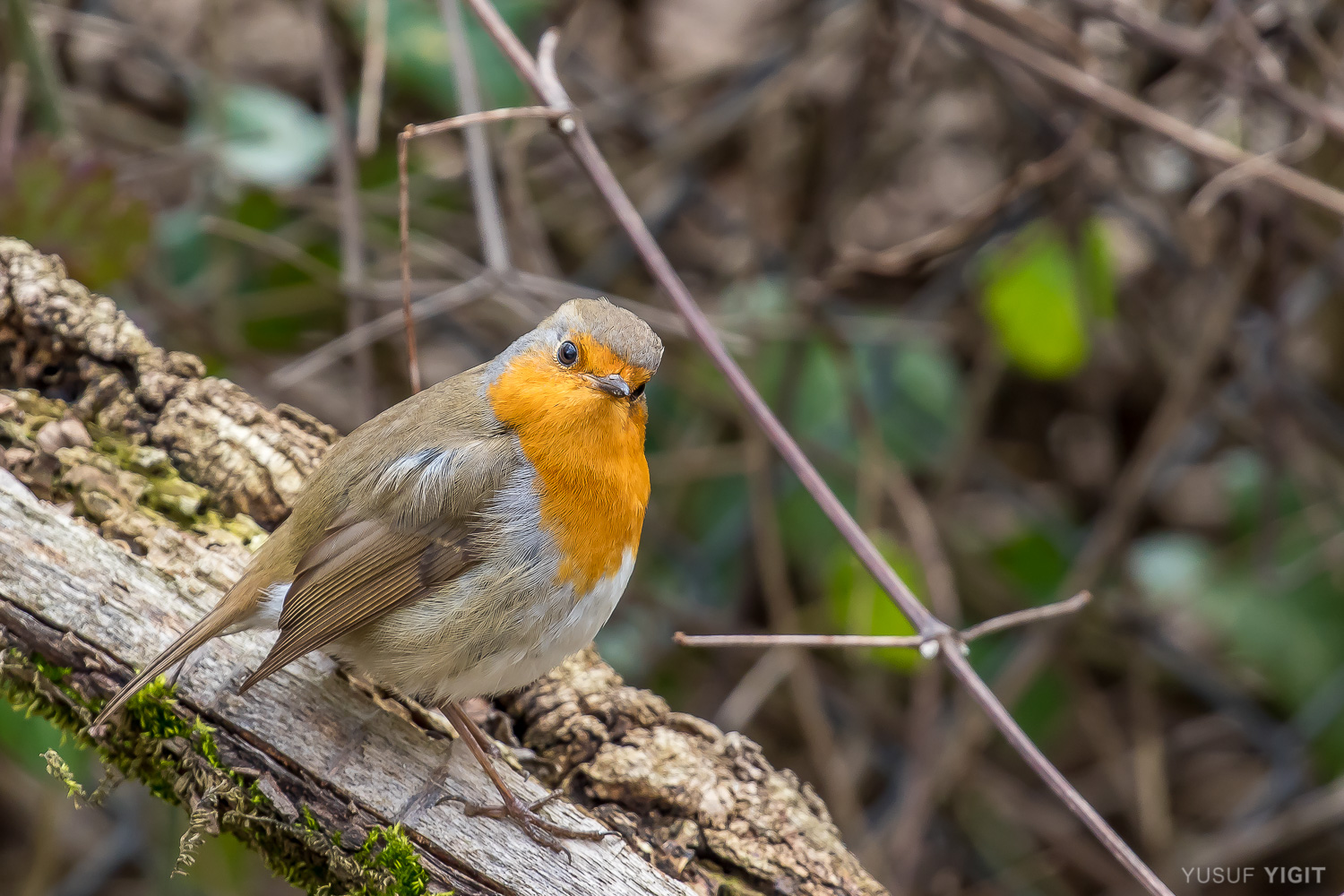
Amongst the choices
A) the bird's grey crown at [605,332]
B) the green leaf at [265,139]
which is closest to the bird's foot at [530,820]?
the bird's grey crown at [605,332]

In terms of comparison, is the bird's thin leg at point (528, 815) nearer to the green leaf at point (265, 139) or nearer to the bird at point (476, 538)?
the bird at point (476, 538)

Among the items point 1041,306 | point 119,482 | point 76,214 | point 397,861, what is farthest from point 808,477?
point 76,214

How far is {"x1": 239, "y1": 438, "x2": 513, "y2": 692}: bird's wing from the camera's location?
2.28 metres

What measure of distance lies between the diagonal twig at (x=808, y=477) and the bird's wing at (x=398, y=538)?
52 cm

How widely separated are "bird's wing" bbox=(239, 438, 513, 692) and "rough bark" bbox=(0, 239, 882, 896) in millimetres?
213

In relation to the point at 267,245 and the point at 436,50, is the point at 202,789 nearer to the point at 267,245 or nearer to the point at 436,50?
the point at 267,245

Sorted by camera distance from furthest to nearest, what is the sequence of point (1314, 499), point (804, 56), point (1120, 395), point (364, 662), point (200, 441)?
point (1120, 395) < point (804, 56) < point (1314, 499) < point (200, 441) < point (364, 662)

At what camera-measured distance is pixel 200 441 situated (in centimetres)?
264

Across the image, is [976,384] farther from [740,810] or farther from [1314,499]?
[740,810]

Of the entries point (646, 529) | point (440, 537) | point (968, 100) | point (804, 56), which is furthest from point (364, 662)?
point (968, 100)

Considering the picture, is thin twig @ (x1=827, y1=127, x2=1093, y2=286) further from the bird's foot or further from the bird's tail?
the bird's tail

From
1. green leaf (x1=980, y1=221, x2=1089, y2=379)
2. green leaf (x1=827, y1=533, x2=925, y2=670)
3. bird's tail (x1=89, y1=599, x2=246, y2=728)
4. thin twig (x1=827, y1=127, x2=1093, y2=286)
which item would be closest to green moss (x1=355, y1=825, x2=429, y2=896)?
bird's tail (x1=89, y1=599, x2=246, y2=728)

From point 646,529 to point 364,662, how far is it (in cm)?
207

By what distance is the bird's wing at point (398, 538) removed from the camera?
228cm
